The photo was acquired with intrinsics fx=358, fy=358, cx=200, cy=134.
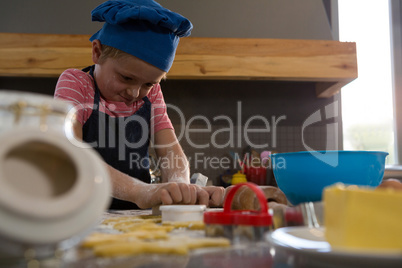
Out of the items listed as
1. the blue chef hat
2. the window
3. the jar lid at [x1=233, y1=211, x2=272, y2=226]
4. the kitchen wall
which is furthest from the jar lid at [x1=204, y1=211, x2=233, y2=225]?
the window

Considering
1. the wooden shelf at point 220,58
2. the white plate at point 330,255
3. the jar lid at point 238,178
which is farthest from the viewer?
the jar lid at point 238,178

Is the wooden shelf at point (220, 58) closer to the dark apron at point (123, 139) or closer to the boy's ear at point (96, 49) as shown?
the dark apron at point (123, 139)

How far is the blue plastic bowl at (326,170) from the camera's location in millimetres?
678

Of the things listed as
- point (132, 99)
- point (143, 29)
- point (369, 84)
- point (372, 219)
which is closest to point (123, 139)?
point (132, 99)

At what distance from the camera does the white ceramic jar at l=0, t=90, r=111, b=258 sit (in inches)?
10.9

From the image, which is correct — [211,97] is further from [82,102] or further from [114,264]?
[114,264]

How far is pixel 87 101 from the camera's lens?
1.30m

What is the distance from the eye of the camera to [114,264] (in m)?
0.33

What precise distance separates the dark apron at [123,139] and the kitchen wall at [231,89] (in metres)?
0.78

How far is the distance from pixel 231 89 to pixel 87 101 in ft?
4.20

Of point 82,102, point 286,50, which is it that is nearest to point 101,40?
point 82,102

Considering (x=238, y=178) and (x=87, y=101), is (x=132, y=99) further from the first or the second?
(x=238, y=178)

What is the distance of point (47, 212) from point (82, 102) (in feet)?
3.44

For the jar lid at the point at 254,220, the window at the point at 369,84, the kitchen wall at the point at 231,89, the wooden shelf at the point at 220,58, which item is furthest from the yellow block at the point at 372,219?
the window at the point at 369,84
